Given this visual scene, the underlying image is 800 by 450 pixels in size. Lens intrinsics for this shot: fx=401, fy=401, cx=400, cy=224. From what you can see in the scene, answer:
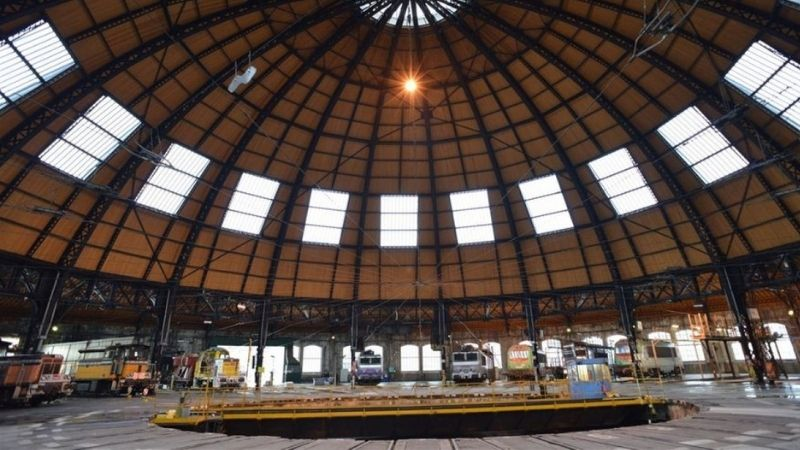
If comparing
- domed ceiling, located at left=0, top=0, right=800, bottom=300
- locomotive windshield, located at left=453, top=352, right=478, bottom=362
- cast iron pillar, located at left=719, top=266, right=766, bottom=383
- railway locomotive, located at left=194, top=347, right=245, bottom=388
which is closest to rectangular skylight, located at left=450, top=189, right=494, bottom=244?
domed ceiling, located at left=0, top=0, right=800, bottom=300

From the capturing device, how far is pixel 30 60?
20.8 meters

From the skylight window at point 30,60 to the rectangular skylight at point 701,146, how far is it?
3842cm

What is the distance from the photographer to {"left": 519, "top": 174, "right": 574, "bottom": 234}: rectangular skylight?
36125 millimetres

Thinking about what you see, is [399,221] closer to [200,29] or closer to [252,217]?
[252,217]

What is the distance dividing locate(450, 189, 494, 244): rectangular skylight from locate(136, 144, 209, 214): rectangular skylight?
22240mm

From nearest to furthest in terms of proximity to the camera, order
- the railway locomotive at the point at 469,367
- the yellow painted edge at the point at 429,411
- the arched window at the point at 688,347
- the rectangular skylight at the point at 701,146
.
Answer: the yellow painted edge at the point at 429,411 < the rectangular skylight at the point at 701,146 < the railway locomotive at the point at 469,367 < the arched window at the point at 688,347

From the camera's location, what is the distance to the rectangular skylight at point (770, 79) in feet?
74.0

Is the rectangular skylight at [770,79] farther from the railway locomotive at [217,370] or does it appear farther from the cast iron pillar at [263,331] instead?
the railway locomotive at [217,370]

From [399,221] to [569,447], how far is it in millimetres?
31431

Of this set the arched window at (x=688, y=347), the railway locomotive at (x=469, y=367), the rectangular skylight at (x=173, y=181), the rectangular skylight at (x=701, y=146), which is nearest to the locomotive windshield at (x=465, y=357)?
the railway locomotive at (x=469, y=367)

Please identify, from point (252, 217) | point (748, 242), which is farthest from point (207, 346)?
point (748, 242)

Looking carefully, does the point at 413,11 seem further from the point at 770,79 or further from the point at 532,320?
the point at 532,320

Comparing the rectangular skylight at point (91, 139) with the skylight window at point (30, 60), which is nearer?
the skylight window at point (30, 60)

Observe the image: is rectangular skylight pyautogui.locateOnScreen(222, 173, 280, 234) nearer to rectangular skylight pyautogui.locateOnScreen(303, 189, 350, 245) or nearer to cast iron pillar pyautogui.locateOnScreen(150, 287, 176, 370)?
rectangular skylight pyautogui.locateOnScreen(303, 189, 350, 245)
